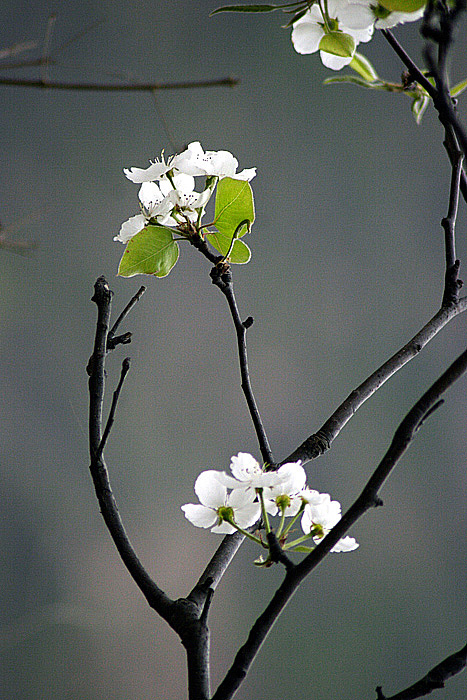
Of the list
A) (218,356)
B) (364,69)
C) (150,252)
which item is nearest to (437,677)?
(150,252)

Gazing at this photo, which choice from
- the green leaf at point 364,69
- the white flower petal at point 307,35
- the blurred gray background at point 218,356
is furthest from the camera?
the blurred gray background at point 218,356

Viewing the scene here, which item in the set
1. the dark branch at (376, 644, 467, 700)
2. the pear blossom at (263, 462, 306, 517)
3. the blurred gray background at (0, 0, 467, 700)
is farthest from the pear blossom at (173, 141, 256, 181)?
the blurred gray background at (0, 0, 467, 700)

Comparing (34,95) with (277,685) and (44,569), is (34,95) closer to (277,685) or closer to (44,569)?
(44,569)

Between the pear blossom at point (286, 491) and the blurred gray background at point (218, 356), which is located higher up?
the blurred gray background at point (218, 356)

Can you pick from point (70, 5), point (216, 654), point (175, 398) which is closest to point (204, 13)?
point (70, 5)

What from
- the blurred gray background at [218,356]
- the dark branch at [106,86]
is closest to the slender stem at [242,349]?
the dark branch at [106,86]

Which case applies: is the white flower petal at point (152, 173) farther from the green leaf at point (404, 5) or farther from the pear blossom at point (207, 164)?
the green leaf at point (404, 5)

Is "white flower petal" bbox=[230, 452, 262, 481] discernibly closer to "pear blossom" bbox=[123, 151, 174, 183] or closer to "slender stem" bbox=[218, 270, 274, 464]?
"slender stem" bbox=[218, 270, 274, 464]
